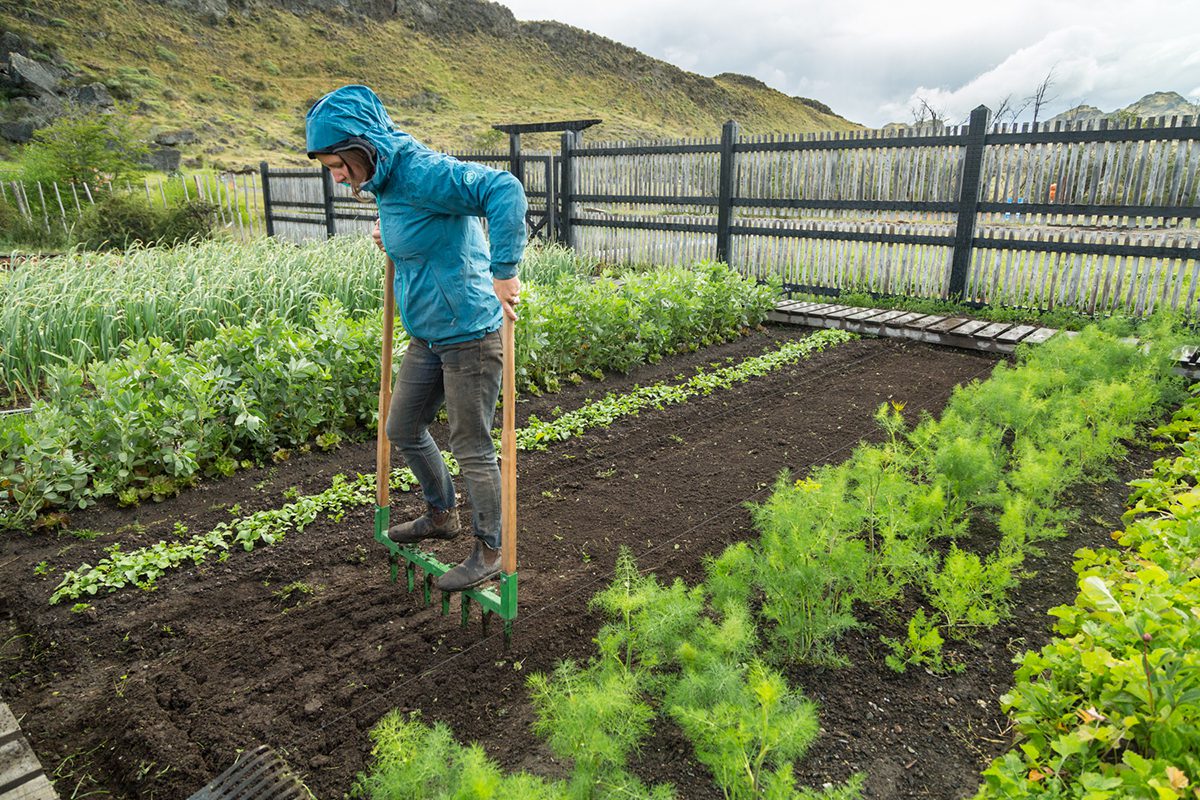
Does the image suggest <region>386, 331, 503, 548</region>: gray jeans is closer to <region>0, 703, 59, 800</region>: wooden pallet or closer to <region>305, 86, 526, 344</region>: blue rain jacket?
<region>305, 86, 526, 344</region>: blue rain jacket

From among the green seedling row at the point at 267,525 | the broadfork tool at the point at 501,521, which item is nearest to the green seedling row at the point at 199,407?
the green seedling row at the point at 267,525

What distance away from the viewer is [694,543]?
344 centimetres

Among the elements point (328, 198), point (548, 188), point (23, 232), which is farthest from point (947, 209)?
point (23, 232)

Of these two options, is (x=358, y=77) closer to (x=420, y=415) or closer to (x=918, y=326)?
(x=918, y=326)

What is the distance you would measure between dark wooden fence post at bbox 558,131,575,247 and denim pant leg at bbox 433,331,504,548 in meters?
9.45

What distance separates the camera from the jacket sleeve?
227 cm

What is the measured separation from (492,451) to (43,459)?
241cm

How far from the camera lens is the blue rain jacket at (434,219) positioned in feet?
7.56

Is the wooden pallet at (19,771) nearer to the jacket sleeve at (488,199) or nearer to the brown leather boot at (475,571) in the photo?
the brown leather boot at (475,571)

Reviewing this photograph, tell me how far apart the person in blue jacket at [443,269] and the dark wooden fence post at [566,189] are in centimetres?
934

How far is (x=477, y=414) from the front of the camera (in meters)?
2.65

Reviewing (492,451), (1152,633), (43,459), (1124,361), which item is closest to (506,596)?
(492,451)

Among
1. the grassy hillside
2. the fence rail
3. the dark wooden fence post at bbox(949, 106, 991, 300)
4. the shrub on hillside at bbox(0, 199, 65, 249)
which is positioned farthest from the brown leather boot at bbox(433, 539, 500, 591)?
the grassy hillside

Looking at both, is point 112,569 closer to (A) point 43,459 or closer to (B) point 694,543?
(A) point 43,459
